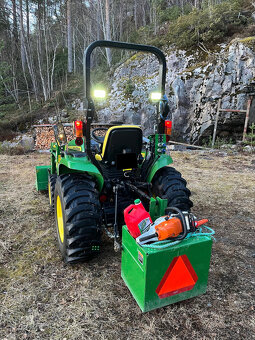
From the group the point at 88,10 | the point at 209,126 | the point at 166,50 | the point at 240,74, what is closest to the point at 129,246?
the point at 209,126

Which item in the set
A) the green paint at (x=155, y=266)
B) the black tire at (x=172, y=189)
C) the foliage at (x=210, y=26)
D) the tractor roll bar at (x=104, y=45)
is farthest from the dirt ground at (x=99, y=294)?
the foliage at (x=210, y=26)

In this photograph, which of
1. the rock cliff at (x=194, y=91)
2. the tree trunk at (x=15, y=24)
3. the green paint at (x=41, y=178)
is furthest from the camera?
the tree trunk at (x=15, y=24)

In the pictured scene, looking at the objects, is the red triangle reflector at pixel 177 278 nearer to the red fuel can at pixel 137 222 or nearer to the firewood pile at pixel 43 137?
the red fuel can at pixel 137 222

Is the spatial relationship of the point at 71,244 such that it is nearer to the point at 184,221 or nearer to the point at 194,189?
the point at 184,221

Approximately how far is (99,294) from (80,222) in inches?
25.4

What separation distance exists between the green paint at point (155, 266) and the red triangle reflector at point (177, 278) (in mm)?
32

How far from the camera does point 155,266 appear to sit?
176cm

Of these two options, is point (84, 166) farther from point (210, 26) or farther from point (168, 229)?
point (210, 26)

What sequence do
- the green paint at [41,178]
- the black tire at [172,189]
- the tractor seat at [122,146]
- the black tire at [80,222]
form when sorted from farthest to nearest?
the green paint at [41,178] → the black tire at [172,189] → the tractor seat at [122,146] → the black tire at [80,222]

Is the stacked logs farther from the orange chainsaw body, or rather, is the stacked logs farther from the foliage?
the orange chainsaw body

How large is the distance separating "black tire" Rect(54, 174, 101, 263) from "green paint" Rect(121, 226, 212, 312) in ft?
1.26

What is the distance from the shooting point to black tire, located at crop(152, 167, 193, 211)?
2.75 metres

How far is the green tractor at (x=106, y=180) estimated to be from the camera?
2314 millimetres

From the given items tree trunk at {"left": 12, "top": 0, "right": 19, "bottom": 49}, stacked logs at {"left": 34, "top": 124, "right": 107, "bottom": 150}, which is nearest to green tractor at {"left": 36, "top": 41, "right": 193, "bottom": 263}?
stacked logs at {"left": 34, "top": 124, "right": 107, "bottom": 150}
